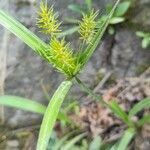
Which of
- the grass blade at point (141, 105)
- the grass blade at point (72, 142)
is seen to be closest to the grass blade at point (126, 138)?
the grass blade at point (141, 105)

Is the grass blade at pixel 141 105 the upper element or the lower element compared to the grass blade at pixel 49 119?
upper

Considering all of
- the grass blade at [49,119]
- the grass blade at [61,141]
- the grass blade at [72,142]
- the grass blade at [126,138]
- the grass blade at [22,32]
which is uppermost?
the grass blade at [61,141]

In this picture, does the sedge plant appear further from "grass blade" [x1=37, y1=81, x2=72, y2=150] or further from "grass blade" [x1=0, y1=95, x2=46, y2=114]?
"grass blade" [x1=0, y1=95, x2=46, y2=114]

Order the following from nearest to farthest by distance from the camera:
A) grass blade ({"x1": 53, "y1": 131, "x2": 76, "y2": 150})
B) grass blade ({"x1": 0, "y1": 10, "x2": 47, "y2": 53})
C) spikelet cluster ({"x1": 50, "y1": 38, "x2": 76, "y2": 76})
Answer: spikelet cluster ({"x1": 50, "y1": 38, "x2": 76, "y2": 76}), grass blade ({"x1": 0, "y1": 10, "x2": 47, "y2": 53}), grass blade ({"x1": 53, "y1": 131, "x2": 76, "y2": 150})

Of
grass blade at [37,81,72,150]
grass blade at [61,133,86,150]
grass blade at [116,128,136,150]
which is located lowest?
grass blade at [37,81,72,150]

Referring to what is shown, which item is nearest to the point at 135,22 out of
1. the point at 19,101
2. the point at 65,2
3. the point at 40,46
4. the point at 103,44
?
the point at 103,44

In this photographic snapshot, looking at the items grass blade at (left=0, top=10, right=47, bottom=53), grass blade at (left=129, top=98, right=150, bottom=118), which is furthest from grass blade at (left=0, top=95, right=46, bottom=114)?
grass blade at (left=0, top=10, right=47, bottom=53)

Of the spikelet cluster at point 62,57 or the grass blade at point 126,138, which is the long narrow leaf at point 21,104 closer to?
the grass blade at point 126,138
